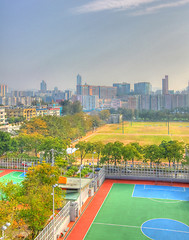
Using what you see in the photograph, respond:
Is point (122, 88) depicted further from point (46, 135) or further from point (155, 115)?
point (46, 135)

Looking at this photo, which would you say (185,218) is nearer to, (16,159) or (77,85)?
(16,159)

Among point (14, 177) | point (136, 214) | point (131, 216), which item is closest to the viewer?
point (131, 216)

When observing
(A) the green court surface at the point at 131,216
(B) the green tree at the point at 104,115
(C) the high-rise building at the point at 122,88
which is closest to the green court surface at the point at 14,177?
(A) the green court surface at the point at 131,216

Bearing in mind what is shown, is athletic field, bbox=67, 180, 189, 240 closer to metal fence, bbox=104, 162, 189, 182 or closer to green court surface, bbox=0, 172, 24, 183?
metal fence, bbox=104, 162, 189, 182

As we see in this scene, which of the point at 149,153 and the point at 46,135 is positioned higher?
the point at 46,135

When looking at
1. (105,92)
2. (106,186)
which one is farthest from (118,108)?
(106,186)

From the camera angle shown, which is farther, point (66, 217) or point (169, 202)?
point (169, 202)

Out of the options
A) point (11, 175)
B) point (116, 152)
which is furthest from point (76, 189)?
point (11, 175)
